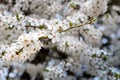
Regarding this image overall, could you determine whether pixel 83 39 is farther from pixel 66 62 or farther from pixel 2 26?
pixel 2 26

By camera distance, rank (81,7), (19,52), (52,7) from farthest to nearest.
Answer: (52,7) < (81,7) < (19,52)

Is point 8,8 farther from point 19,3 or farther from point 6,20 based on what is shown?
point 6,20

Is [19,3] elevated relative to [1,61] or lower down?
elevated

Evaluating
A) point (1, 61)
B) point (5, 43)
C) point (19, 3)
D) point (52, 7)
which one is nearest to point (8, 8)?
point (19, 3)

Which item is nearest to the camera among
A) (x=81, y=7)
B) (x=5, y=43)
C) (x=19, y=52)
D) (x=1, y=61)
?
(x=19, y=52)

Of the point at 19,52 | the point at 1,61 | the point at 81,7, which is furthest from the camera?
the point at 81,7

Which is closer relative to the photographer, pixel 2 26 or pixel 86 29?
pixel 2 26

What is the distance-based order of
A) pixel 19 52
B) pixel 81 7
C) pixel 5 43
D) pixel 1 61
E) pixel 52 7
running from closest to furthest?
pixel 19 52 < pixel 1 61 < pixel 5 43 < pixel 81 7 < pixel 52 7

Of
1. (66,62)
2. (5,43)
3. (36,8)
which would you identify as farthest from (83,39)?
(5,43)

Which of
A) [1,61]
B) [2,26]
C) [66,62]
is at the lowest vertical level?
[66,62]
